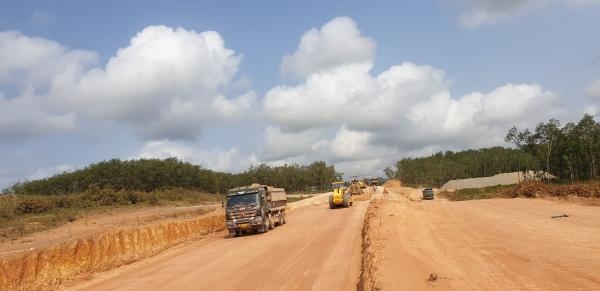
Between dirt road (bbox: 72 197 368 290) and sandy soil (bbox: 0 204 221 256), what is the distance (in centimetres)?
1019

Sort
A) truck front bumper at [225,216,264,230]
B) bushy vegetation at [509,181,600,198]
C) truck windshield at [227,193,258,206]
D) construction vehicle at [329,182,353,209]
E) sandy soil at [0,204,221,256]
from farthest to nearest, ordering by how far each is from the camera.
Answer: construction vehicle at [329,182,353,209] → bushy vegetation at [509,181,600,198] → truck windshield at [227,193,258,206] → sandy soil at [0,204,221,256] → truck front bumper at [225,216,264,230]

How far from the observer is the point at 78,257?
71.4ft

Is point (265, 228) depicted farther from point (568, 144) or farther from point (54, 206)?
point (568, 144)

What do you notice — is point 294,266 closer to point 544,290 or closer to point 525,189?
point 544,290

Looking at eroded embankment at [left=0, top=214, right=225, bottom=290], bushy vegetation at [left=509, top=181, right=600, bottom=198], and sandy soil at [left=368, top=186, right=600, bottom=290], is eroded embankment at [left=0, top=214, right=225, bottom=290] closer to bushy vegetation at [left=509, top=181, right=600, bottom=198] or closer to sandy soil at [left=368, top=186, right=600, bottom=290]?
sandy soil at [left=368, top=186, right=600, bottom=290]

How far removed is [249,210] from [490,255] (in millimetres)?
18080

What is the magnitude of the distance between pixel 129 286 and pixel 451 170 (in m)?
139

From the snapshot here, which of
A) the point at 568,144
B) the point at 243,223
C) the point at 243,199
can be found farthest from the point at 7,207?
the point at 568,144

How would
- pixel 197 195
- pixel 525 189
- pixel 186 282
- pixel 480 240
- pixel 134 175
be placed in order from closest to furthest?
pixel 186 282 → pixel 480 240 → pixel 525 189 → pixel 197 195 → pixel 134 175

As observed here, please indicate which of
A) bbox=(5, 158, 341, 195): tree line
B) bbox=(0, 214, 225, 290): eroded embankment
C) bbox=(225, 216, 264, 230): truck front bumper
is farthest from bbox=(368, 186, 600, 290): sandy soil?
bbox=(5, 158, 341, 195): tree line

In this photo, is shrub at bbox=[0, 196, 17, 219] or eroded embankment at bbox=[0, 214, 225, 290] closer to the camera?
eroded embankment at bbox=[0, 214, 225, 290]

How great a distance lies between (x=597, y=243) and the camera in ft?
56.1

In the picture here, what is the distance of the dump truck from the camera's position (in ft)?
102

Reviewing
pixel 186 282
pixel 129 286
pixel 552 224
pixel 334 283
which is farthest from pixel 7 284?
pixel 552 224
